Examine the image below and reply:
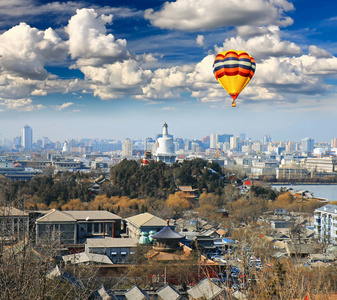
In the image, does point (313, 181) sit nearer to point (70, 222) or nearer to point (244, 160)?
point (244, 160)

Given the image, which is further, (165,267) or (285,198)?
(285,198)

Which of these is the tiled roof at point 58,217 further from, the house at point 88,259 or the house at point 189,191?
the house at point 189,191

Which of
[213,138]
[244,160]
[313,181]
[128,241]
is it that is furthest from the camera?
[213,138]

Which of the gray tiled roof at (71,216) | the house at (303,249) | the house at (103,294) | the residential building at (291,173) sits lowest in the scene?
the residential building at (291,173)

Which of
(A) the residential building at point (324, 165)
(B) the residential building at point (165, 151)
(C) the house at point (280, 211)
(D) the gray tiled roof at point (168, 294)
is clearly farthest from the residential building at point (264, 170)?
(D) the gray tiled roof at point (168, 294)

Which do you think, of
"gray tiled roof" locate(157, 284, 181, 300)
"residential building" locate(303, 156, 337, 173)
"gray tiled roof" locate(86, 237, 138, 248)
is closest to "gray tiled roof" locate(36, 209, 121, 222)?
"gray tiled roof" locate(86, 237, 138, 248)

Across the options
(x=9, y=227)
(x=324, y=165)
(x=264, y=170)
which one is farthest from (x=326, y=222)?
(x=324, y=165)

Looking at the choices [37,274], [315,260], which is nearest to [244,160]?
[315,260]

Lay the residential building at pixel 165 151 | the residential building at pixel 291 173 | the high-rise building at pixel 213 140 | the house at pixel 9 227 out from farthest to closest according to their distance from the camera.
→ 1. the high-rise building at pixel 213 140
2. the residential building at pixel 291 173
3. the residential building at pixel 165 151
4. the house at pixel 9 227
